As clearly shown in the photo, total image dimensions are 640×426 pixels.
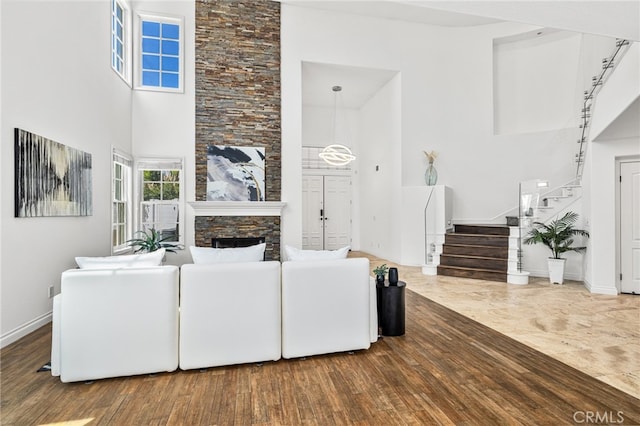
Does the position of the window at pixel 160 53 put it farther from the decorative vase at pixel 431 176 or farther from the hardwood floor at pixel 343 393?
the decorative vase at pixel 431 176

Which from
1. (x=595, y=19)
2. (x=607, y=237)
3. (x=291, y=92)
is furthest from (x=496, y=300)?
(x=291, y=92)

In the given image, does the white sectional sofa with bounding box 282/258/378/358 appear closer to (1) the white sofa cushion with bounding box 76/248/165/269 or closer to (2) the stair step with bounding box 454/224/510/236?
(1) the white sofa cushion with bounding box 76/248/165/269

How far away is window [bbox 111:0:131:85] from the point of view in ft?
17.6

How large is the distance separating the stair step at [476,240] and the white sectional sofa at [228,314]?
16.3ft

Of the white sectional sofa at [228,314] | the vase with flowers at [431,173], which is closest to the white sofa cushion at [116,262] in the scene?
the white sectional sofa at [228,314]

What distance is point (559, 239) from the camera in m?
5.47

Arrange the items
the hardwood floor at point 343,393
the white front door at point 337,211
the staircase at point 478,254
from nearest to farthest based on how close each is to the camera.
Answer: the hardwood floor at point 343,393 → the staircase at point 478,254 → the white front door at point 337,211

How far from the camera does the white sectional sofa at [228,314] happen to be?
96.7 inches

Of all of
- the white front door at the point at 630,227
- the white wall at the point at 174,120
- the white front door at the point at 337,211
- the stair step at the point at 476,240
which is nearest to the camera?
the white front door at the point at 630,227

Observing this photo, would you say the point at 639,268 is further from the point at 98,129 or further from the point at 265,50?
the point at 98,129

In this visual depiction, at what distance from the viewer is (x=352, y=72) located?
→ 7348 millimetres

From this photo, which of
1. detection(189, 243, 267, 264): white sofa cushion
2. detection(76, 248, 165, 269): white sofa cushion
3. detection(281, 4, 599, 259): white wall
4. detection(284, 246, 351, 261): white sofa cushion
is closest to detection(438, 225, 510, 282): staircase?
detection(281, 4, 599, 259): white wall

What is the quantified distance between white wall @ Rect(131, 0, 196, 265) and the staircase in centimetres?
486

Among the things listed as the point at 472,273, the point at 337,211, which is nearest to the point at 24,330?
the point at 472,273
